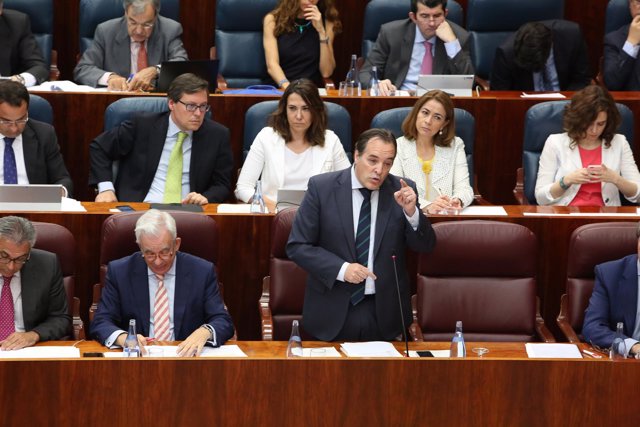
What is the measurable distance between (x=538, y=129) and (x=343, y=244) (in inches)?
58.5

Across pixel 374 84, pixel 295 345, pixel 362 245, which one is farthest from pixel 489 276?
pixel 374 84

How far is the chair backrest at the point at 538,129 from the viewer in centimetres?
462

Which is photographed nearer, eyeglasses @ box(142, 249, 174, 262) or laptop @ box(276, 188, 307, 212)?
eyeglasses @ box(142, 249, 174, 262)

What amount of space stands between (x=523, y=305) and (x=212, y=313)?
3.06 ft

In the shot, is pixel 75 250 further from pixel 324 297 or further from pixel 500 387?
pixel 500 387

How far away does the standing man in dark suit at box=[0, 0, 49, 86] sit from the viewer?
16.7 ft

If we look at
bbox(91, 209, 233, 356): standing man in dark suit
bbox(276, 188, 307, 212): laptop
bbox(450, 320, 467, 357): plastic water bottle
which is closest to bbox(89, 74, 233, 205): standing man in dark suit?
bbox(276, 188, 307, 212): laptop

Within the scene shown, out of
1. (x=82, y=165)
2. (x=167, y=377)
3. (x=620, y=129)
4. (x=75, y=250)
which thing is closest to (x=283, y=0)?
(x=82, y=165)

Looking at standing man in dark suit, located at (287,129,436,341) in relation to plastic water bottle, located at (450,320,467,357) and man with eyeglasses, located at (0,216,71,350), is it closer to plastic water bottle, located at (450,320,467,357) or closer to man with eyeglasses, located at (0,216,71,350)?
plastic water bottle, located at (450,320,467,357)

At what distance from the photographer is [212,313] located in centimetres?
339

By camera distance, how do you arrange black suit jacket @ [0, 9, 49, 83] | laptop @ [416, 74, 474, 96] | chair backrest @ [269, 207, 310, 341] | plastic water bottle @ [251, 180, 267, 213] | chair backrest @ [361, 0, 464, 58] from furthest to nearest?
chair backrest @ [361, 0, 464, 58], black suit jacket @ [0, 9, 49, 83], laptop @ [416, 74, 474, 96], plastic water bottle @ [251, 180, 267, 213], chair backrest @ [269, 207, 310, 341]

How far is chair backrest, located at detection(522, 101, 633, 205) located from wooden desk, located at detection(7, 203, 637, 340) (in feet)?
2.27

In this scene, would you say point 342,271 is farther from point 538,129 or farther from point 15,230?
point 538,129

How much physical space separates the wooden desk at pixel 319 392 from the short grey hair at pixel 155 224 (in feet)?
2.39
